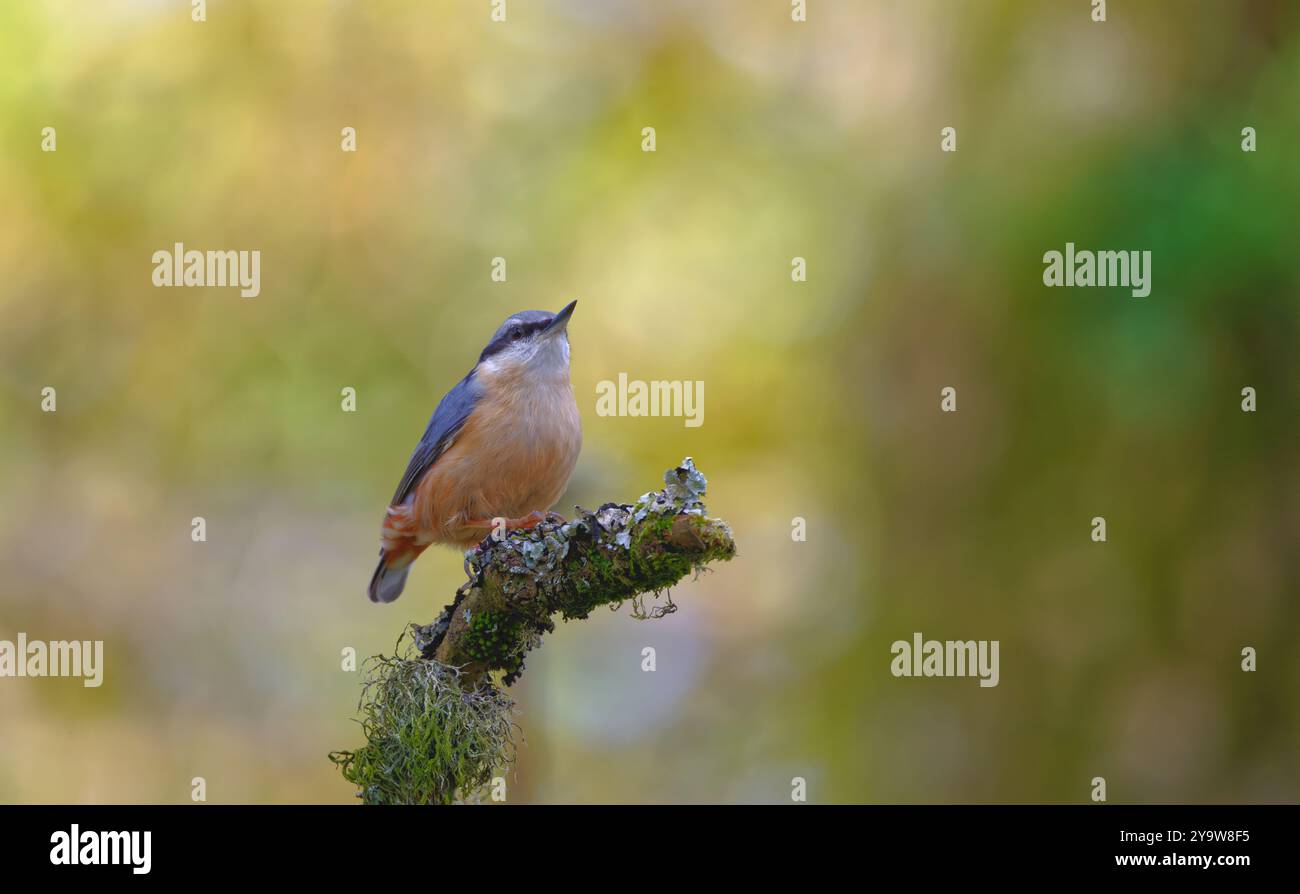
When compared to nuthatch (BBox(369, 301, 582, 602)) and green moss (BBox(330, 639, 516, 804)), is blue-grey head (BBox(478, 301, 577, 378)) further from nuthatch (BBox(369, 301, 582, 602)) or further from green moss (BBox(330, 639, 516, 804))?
green moss (BBox(330, 639, 516, 804))

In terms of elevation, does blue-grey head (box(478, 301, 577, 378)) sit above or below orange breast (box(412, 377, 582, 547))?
above

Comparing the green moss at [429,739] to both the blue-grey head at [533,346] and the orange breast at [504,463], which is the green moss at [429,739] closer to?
the orange breast at [504,463]

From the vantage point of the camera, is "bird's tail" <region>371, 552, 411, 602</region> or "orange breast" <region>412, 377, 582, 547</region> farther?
"bird's tail" <region>371, 552, 411, 602</region>

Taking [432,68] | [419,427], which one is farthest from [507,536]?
[432,68]

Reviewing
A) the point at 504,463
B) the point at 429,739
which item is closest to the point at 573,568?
the point at 429,739

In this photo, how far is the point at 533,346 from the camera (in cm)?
580

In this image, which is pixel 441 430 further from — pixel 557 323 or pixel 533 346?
pixel 557 323

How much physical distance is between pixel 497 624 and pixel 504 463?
1.85 meters

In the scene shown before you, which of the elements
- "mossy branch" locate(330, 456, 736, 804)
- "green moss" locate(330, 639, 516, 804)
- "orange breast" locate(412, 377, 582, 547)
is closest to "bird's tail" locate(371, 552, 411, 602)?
"orange breast" locate(412, 377, 582, 547)

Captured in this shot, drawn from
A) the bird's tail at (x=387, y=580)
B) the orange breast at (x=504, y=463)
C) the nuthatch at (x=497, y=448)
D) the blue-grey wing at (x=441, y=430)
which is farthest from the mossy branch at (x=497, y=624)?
the bird's tail at (x=387, y=580)

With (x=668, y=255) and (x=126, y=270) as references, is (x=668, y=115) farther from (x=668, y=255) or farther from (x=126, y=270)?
(x=126, y=270)

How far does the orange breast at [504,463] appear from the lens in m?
5.44

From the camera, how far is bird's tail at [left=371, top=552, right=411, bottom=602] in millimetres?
6254

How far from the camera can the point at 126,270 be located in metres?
8.74
